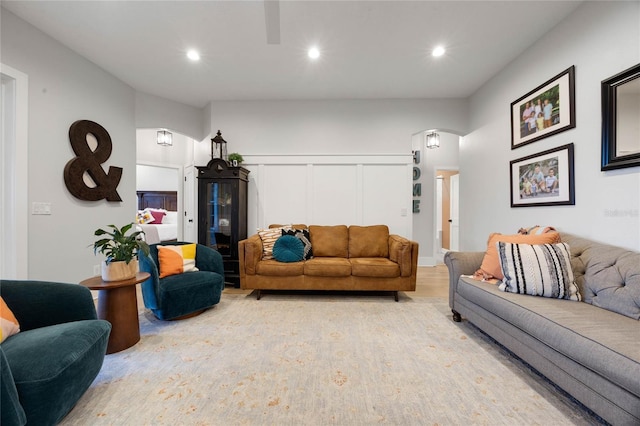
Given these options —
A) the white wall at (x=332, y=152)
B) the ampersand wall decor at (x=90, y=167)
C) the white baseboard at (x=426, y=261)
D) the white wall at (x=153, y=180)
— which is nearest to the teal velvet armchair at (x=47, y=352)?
the ampersand wall decor at (x=90, y=167)

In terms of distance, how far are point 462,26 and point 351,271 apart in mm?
2782

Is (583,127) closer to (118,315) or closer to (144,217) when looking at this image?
(118,315)

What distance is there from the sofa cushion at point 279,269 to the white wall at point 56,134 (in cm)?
214

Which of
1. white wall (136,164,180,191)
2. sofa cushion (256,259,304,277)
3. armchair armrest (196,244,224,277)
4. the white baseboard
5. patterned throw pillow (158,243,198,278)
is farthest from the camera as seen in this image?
white wall (136,164,180,191)

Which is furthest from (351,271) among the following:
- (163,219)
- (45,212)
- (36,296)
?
(163,219)

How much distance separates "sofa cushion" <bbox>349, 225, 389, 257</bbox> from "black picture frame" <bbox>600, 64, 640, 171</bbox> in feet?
7.12

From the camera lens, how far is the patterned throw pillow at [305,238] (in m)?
3.29

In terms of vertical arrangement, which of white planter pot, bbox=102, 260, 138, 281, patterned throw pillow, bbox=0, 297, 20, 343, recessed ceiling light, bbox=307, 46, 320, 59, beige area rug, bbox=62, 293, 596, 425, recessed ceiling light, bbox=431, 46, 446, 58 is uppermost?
recessed ceiling light, bbox=307, 46, 320, 59

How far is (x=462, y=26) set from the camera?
8.19ft

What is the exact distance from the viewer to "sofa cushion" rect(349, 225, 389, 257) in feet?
11.4

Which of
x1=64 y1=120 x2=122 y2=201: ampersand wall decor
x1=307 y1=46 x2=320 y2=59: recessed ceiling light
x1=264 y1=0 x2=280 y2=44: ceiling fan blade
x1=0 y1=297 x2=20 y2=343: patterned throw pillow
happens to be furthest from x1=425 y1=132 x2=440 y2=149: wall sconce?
x1=0 y1=297 x2=20 y2=343: patterned throw pillow

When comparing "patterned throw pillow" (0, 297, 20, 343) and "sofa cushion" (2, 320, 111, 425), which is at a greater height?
"patterned throw pillow" (0, 297, 20, 343)

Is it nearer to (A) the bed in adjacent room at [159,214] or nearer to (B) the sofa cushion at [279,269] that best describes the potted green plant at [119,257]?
(B) the sofa cushion at [279,269]

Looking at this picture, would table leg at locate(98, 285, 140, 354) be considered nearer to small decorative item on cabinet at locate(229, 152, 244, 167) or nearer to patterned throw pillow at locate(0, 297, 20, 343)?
patterned throw pillow at locate(0, 297, 20, 343)
